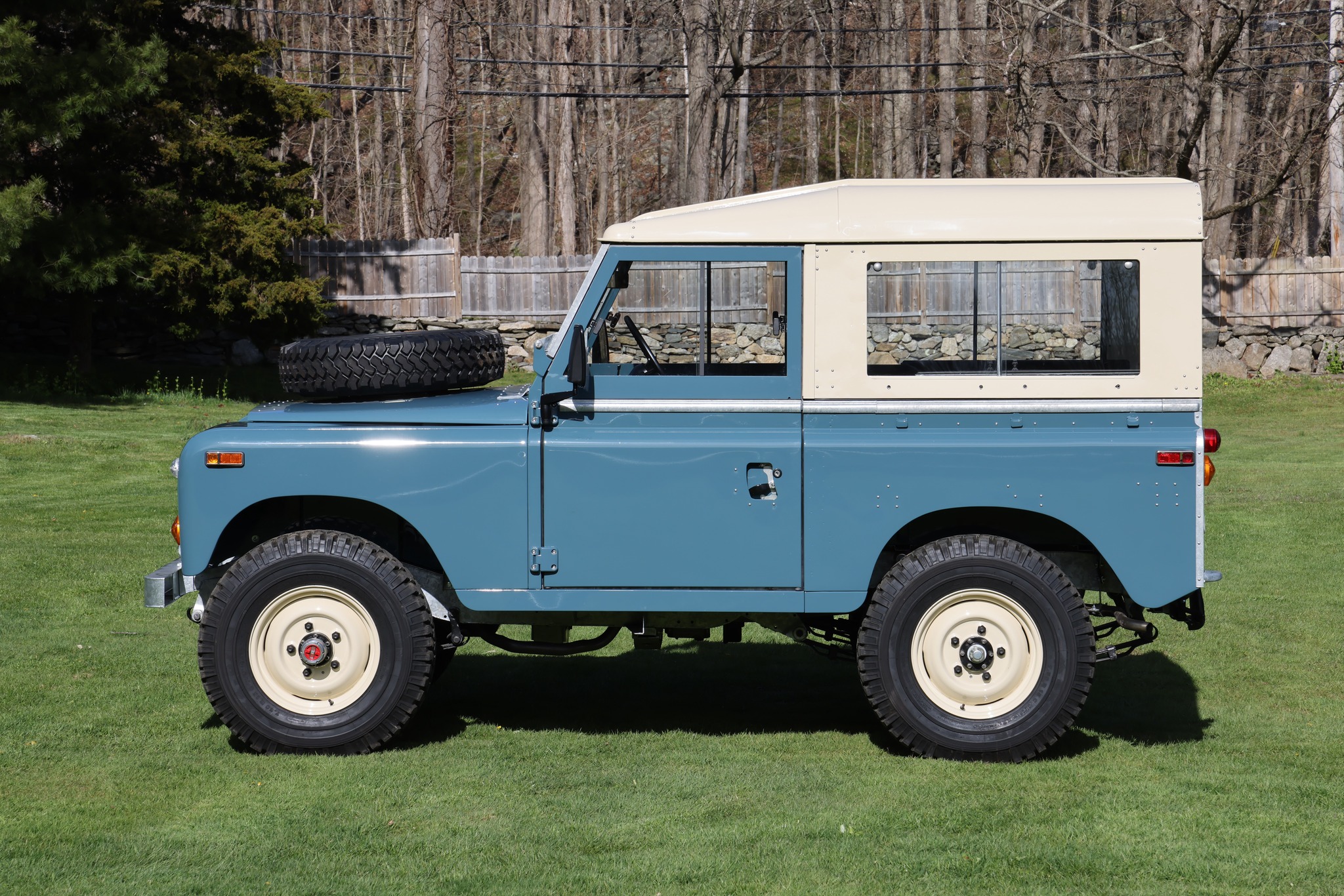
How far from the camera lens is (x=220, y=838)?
512 cm

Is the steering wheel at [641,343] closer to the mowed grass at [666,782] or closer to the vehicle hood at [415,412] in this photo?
the vehicle hood at [415,412]

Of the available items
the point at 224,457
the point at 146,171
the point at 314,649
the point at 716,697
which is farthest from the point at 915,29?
the point at 314,649

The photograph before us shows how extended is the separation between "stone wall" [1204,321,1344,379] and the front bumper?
2570 cm

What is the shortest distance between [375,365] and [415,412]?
14.3 inches

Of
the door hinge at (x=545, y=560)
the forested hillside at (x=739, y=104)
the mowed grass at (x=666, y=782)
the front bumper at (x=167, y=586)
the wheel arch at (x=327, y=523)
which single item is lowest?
the mowed grass at (x=666, y=782)

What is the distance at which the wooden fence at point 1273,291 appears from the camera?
2828cm

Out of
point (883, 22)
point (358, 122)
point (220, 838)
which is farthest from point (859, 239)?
point (358, 122)

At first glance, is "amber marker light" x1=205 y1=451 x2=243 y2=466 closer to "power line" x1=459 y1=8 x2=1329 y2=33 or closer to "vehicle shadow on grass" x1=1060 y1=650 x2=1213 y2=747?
"vehicle shadow on grass" x1=1060 y1=650 x2=1213 y2=747

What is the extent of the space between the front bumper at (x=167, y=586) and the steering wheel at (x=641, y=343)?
229 cm

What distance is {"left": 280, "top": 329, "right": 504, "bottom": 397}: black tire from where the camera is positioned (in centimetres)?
637

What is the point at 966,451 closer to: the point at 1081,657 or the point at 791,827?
the point at 1081,657

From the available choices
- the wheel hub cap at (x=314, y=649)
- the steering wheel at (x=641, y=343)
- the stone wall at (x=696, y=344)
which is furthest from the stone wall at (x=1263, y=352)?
the wheel hub cap at (x=314, y=649)

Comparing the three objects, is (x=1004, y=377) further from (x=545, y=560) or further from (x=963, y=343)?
(x=545, y=560)

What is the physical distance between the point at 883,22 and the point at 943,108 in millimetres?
7429
